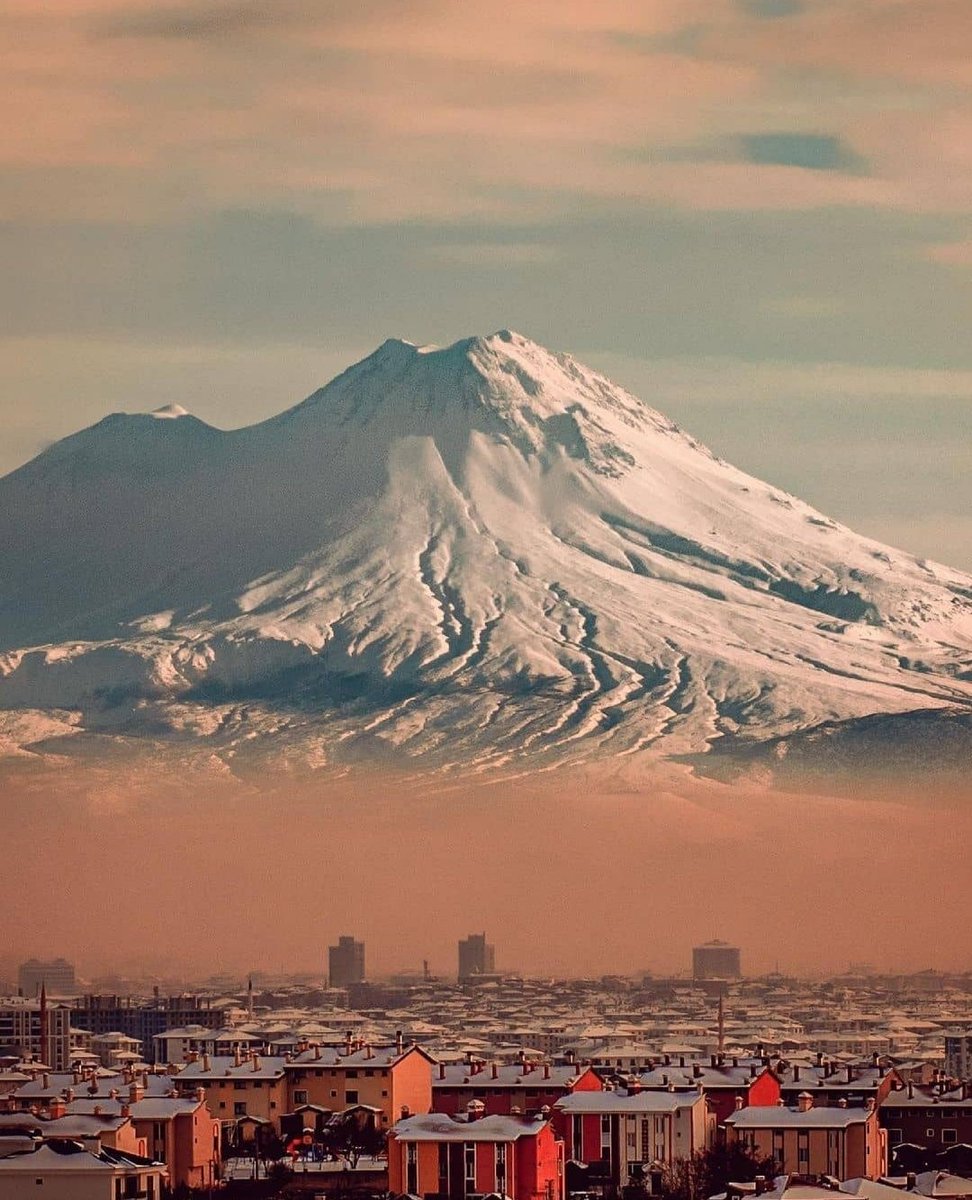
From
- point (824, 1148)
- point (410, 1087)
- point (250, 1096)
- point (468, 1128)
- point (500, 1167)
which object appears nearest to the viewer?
point (500, 1167)

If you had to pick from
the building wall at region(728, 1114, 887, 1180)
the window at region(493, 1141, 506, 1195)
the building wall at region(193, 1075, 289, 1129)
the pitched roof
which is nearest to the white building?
the pitched roof

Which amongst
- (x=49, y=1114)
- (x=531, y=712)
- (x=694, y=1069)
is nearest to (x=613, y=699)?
(x=531, y=712)

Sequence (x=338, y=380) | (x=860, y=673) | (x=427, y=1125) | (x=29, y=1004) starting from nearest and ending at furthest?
(x=427, y=1125) < (x=29, y=1004) < (x=860, y=673) < (x=338, y=380)

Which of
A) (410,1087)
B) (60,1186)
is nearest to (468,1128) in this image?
(60,1186)

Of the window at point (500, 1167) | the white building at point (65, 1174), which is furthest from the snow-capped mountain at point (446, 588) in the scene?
the white building at point (65, 1174)

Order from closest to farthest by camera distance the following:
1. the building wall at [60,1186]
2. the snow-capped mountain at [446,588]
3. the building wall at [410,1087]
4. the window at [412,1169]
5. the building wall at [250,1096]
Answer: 1. the building wall at [60,1186]
2. the window at [412,1169]
3. the building wall at [410,1087]
4. the building wall at [250,1096]
5. the snow-capped mountain at [446,588]

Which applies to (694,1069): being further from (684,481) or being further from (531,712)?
(684,481)

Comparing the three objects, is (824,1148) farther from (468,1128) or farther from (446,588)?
(446,588)

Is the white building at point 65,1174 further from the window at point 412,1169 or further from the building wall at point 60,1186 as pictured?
the window at point 412,1169
